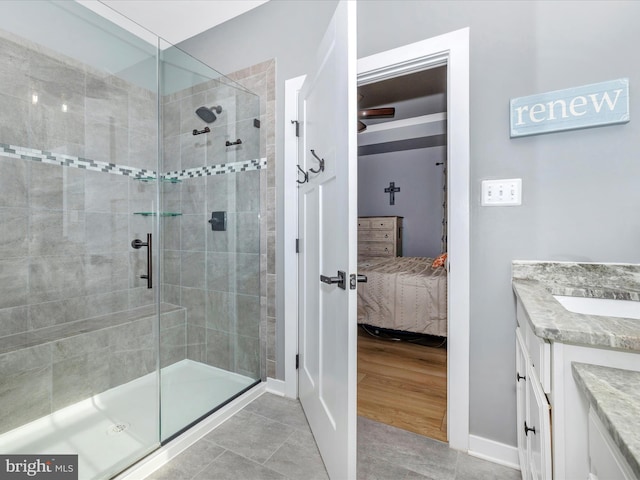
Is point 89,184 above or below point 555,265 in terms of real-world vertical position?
above

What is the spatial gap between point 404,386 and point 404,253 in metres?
4.32

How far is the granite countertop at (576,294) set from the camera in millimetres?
708

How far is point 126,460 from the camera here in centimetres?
142

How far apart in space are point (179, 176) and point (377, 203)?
5.06 metres

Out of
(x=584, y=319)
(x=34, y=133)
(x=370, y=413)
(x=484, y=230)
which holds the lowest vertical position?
(x=370, y=413)

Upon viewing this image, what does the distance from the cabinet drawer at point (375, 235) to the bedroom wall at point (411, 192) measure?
614 millimetres

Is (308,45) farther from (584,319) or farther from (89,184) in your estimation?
(584,319)

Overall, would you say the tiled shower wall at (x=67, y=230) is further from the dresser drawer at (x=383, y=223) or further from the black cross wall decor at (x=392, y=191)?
the black cross wall decor at (x=392, y=191)

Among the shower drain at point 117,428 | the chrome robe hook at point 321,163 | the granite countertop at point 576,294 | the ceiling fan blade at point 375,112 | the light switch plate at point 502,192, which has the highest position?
the ceiling fan blade at point 375,112

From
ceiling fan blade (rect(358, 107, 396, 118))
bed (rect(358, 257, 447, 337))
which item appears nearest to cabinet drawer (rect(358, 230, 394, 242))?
bed (rect(358, 257, 447, 337))

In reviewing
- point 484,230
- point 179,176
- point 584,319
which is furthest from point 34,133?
point 584,319

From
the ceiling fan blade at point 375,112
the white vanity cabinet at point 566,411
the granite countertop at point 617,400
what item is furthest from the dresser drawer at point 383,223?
the granite countertop at point 617,400

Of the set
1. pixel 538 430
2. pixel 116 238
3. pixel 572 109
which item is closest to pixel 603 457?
pixel 538 430

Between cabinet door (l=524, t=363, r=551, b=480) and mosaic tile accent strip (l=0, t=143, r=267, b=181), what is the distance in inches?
75.1
